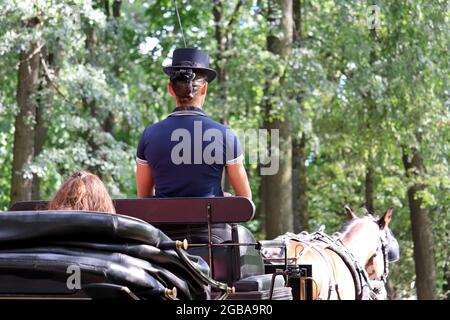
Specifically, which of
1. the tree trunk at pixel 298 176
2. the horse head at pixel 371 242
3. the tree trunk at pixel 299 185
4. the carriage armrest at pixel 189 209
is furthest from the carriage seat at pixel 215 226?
the tree trunk at pixel 299 185

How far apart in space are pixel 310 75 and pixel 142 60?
5236mm

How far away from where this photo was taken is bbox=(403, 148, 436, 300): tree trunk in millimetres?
20203

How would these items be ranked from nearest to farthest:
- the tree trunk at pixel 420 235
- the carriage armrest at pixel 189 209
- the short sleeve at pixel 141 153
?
the carriage armrest at pixel 189 209
the short sleeve at pixel 141 153
the tree trunk at pixel 420 235

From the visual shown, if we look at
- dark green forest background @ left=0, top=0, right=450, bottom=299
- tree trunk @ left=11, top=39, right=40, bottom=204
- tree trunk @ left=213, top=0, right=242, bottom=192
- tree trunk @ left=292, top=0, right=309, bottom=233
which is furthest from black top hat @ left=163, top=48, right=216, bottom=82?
tree trunk @ left=292, top=0, right=309, bottom=233

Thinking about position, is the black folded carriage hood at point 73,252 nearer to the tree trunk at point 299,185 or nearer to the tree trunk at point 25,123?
the tree trunk at point 25,123

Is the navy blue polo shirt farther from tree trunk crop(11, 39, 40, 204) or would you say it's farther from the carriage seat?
tree trunk crop(11, 39, 40, 204)

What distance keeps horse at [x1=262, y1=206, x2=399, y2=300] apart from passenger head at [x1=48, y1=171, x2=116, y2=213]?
70.7 inches

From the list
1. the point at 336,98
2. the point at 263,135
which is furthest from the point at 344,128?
the point at 263,135

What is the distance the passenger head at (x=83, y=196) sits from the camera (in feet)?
18.1

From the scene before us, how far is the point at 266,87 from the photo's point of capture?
1828 cm

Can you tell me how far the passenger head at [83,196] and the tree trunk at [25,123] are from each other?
409 inches

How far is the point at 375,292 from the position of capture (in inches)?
380
